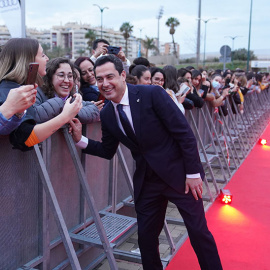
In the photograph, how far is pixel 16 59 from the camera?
253cm

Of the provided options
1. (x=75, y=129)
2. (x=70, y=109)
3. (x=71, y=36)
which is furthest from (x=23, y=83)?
(x=71, y=36)

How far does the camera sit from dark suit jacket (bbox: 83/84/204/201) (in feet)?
9.84

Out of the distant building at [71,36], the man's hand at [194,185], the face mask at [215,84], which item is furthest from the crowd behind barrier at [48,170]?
the distant building at [71,36]

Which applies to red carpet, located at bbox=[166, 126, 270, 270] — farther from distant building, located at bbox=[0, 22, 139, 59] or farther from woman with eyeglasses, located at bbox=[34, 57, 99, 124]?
distant building, located at bbox=[0, 22, 139, 59]

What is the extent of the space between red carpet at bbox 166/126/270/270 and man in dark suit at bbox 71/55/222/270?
2.94 ft

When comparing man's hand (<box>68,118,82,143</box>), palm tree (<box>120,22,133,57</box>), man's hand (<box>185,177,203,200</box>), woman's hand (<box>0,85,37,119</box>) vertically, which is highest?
palm tree (<box>120,22,133,57</box>)

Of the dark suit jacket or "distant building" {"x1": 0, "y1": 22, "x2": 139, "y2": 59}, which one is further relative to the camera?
"distant building" {"x1": 0, "y1": 22, "x2": 139, "y2": 59}

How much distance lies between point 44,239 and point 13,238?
346 mm

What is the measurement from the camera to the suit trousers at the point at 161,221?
123 inches

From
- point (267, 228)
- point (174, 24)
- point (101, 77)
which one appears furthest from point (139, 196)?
point (174, 24)

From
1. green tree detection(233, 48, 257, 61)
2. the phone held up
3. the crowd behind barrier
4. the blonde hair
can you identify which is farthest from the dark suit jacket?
green tree detection(233, 48, 257, 61)

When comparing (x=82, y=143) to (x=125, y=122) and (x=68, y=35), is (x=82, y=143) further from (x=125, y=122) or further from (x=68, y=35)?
(x=68, y=35)

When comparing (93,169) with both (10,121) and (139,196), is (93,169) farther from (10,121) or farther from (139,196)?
(10,121)

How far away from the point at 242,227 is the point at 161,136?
2541mm
